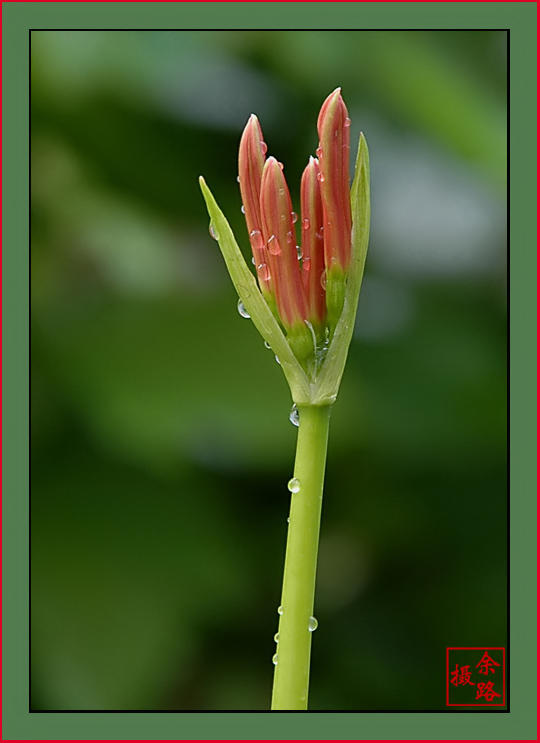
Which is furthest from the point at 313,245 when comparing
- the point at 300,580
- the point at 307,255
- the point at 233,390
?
the point at 233,390

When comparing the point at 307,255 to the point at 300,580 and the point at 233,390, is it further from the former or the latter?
the point at 233,390

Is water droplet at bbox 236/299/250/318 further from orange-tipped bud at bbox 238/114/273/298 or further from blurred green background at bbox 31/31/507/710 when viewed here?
blurred green background at bbox 31/31/507/710

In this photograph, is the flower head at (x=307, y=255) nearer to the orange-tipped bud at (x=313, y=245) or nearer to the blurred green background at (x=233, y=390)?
the orange-tipped bud at (x=313, y=245)

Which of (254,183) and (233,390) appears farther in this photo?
(233,390)

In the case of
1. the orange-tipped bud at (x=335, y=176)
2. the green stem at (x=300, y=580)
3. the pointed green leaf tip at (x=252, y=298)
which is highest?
the orange-tipped bud at (x=335, y=176)

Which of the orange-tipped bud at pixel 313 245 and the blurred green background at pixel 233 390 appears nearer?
the orange-tipped bud at pixel 313 245

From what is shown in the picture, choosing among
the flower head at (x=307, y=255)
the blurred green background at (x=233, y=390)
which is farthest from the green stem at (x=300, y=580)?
the blurred green background at (x=233, y=390)
